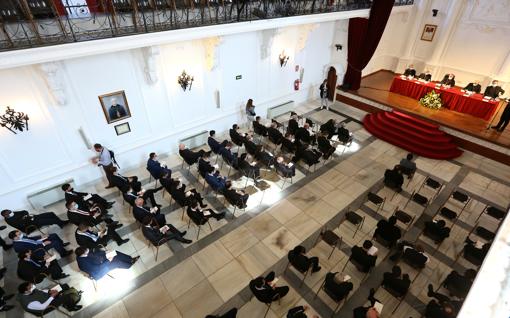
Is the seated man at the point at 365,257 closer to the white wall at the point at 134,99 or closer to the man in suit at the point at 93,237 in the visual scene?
the man in suit at the point at 93,237

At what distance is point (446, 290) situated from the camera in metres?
6.17

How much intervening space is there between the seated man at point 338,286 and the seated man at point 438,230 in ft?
9.19

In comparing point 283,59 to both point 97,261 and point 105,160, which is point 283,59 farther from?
point 97,261

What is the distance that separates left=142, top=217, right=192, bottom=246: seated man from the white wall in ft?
11.6

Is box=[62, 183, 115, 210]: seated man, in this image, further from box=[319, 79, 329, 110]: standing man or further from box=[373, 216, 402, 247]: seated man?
box=[319, 79, 329, 110]: standing man

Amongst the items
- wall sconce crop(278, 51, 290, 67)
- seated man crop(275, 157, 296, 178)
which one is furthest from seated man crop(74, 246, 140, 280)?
wall sconce crop(278, 51, 290, 67)

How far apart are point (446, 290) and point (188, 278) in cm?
577

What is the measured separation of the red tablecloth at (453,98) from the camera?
1129cm

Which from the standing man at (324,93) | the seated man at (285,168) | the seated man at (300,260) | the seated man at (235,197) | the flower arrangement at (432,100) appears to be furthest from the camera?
the standing man at (324,93)

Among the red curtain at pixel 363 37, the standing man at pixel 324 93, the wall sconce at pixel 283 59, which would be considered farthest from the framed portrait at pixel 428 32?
the wall sconce at pixel 283 59

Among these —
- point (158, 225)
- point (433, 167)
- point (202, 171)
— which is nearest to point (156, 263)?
point (158, 225)

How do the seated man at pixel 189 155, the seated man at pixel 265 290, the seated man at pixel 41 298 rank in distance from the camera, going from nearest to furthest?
1. the seated man at pixel 41 298
2. the seated man at pixel 265 290
3. the seated man at pixel 189 155

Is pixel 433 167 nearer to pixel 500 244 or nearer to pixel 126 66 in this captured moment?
pixel 500 244

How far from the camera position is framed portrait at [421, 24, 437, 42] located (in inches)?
547
